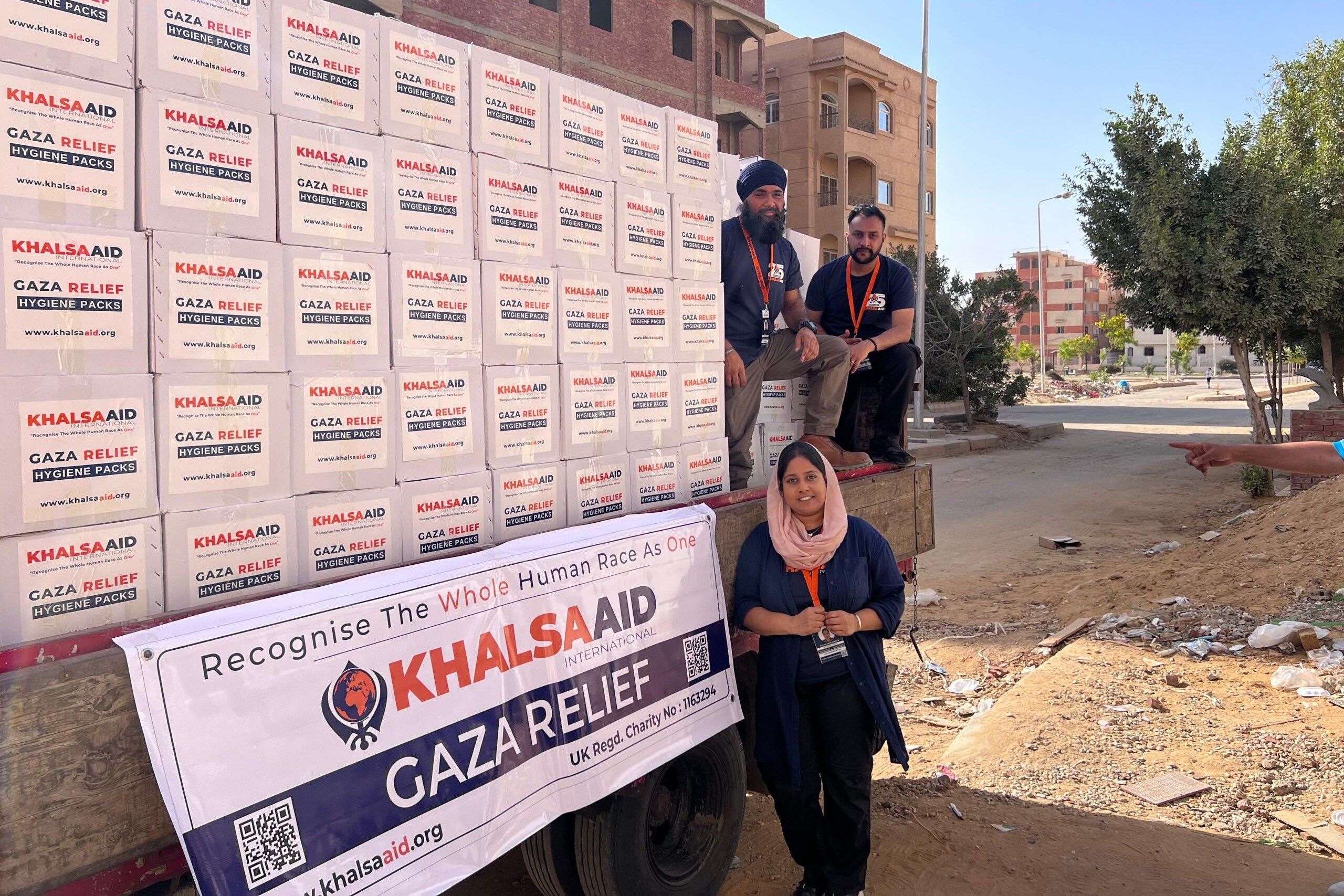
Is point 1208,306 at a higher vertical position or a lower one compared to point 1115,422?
higher

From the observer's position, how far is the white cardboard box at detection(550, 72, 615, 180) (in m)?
3.36

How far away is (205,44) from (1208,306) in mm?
14620

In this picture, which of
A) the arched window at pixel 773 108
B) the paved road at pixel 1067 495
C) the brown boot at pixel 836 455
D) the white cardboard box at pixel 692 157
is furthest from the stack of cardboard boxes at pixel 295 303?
the arched window at pixel 773 108

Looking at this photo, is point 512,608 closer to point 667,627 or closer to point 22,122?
point 667,627

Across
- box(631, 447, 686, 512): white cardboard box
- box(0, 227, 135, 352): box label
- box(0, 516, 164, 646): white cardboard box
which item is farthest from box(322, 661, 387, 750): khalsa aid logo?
box(631, 447, 686, 512): white cardboard box

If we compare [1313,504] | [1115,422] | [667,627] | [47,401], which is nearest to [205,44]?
[47,401]

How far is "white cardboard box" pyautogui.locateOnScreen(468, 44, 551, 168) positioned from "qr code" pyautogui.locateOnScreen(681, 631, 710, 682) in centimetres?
174

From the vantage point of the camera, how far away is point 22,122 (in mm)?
2053

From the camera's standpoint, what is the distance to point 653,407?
12.4 ft

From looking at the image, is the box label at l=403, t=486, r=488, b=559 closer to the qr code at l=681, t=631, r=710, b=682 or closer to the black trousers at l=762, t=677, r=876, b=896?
the qr code at l=681, t=631, r=710, b=682

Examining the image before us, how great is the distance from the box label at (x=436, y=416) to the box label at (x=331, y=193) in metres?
0.43

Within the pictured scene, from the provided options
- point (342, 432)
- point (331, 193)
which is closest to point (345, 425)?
point (342, 432)

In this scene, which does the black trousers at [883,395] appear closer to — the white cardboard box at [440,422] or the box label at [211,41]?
the white cardboard box at [440,422]

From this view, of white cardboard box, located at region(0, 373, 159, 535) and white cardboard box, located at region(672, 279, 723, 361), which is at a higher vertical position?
white cardboard box, located at region(672, 279, 723, 361)
